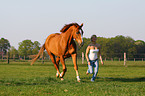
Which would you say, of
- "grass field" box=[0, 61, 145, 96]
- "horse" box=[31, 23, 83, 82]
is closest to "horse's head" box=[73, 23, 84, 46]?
"horse" box=[31, 23, 83, 82]

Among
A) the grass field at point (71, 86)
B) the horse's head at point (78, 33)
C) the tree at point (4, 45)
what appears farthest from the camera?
the tree at point (4, 45)

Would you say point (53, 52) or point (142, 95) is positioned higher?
point (53, 52)

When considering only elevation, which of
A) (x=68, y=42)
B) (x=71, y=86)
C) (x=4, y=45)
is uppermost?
(x=4, y=45)

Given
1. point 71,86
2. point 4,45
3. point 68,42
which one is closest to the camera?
point 71,86

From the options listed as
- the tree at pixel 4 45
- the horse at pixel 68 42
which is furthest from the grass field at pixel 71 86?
the tree at pixel 4 45

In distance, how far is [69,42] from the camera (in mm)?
9711

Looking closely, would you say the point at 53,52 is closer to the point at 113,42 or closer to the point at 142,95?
the point at 142,95

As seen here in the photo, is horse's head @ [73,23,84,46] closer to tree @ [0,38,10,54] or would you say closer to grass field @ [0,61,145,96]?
grass field @ [0,61,145,96]

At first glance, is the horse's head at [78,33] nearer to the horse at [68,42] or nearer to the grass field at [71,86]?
the horse at [68,42]

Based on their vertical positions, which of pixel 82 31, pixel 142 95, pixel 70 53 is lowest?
pixel 142 95

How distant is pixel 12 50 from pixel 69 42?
90.9 m

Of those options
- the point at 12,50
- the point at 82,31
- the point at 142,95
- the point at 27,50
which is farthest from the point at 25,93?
the point at 12,50

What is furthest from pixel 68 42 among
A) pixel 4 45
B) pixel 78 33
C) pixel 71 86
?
pixel 4 45

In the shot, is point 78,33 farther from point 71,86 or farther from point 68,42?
point 71,86
